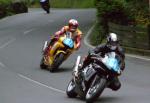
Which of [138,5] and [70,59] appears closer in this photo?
[70,59]

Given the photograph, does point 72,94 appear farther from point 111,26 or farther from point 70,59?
point 111,26

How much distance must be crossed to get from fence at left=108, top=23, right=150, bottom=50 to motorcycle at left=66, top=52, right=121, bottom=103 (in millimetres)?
11350

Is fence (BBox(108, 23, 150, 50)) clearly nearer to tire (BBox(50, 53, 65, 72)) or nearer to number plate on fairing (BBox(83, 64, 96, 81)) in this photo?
tire (BBox(50, 53, 65, 72))

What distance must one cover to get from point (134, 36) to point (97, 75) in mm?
12778

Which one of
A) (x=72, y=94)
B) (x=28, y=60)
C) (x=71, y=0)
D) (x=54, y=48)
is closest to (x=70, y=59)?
(x=28, y=60)

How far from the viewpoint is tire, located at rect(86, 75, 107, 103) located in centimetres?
1401

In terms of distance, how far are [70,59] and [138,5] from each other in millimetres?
6630

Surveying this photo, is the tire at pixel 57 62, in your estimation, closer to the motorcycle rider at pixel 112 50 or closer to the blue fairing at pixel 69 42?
the blue fairing at pixel 69 42

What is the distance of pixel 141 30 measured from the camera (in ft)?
86.6

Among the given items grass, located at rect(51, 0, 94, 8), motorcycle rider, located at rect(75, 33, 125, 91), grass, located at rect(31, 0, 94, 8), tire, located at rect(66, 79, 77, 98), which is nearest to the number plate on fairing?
motorcycle rider, located at rect(75, 33, 125, 91)

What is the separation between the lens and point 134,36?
26.9 metres

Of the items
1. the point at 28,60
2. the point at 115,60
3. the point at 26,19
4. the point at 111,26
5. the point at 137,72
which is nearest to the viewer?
the point at 115,60

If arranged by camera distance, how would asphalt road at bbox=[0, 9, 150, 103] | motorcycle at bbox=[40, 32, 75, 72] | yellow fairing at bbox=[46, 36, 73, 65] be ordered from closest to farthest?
asphalt road at bbox=[0, 9, 150, 103] < motorcycle at bbox=[40, 32, 75, 72] < yellow fairing at bbox=[46, 36, 73, 65]

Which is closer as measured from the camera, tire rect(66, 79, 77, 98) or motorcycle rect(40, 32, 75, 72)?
tire rect(66, 79, 77, 98)
